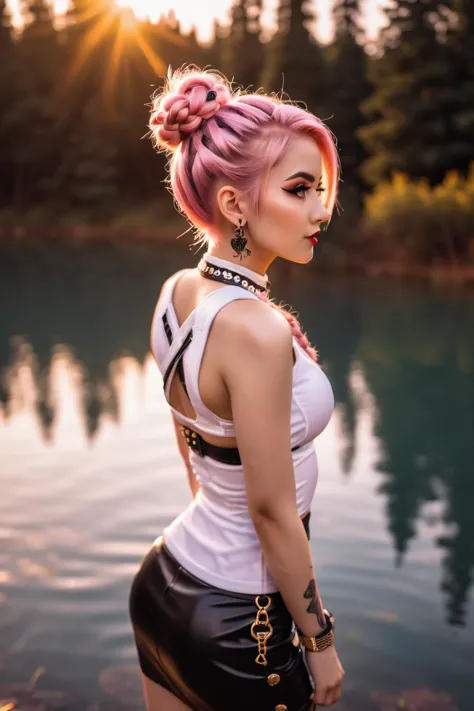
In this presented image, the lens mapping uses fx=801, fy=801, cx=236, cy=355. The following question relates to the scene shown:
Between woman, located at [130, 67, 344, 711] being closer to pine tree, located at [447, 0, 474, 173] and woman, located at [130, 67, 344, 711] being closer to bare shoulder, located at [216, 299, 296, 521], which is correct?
bare shoulder, located at [216, 299, 296, 521]

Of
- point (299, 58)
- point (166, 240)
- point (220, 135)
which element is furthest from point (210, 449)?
point (166, 240)

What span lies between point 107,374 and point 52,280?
40.7 feet

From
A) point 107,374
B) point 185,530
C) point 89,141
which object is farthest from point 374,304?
point 89,141

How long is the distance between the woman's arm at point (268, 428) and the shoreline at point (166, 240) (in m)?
22.0

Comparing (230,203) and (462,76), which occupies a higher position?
(462,76)

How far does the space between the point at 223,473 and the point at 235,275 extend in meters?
0.45

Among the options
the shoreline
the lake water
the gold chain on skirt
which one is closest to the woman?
the gold chain on skirt

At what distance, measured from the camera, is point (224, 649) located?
1.77 m

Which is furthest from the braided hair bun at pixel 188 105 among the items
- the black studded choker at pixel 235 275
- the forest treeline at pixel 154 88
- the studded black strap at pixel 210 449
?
the forest treeline at pixel 154 88

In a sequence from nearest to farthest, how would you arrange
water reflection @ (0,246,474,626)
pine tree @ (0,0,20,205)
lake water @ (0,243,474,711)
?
lake water @ (0,243,474,711), water reflection @ (0,246,474,626), pine tree @ (0,0,20,205)

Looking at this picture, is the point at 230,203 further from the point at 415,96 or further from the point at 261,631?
the point at 415,96

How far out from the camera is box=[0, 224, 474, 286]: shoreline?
24109 millimetres

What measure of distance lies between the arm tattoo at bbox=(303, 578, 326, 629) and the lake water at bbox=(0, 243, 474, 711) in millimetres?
2496

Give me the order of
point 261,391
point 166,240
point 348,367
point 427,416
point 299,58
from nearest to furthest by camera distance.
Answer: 1. point 261,391
2. point 427,416
3. point 348,367
4. point 299,58
5. point 166,240
